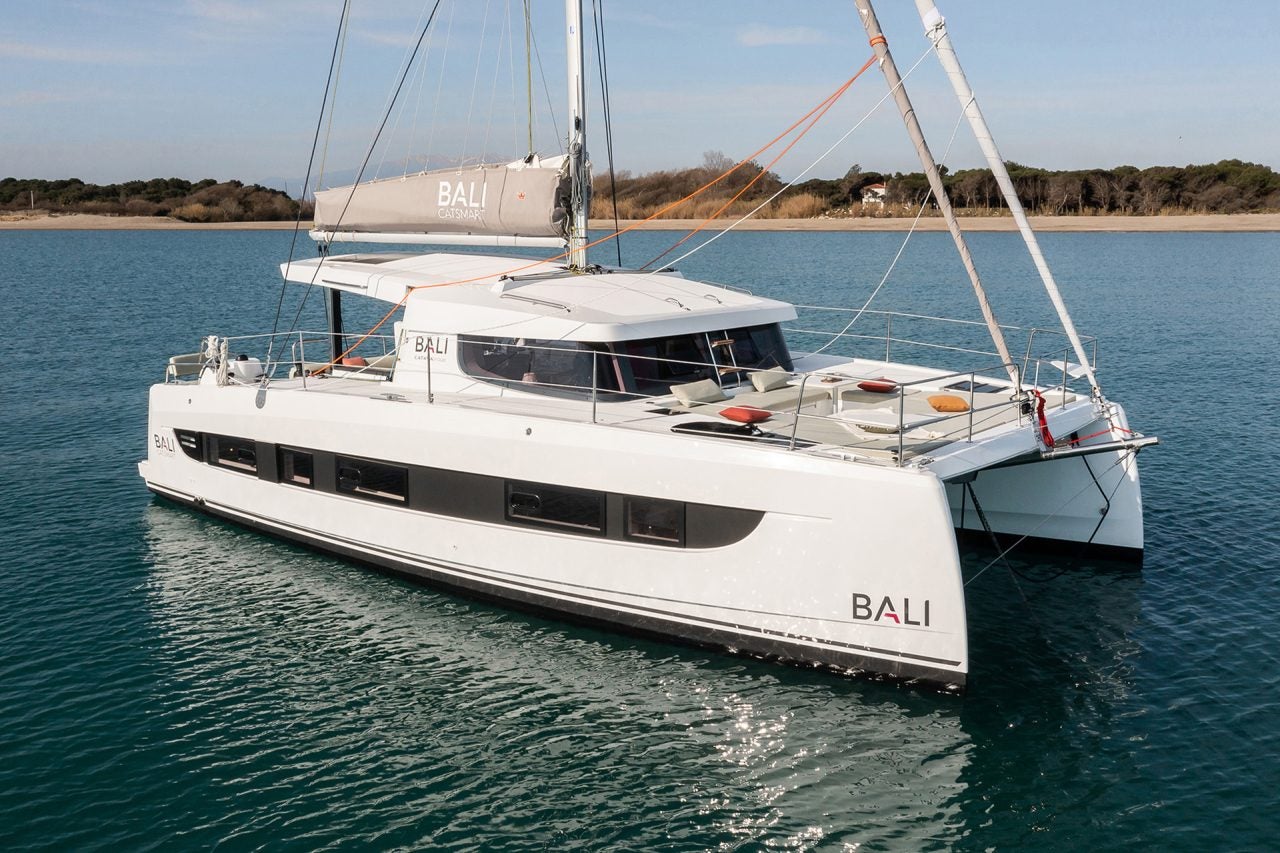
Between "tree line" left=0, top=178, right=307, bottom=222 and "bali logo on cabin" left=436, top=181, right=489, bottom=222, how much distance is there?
102572 mm

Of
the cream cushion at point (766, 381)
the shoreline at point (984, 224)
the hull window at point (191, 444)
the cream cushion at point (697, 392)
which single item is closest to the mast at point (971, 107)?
the cream cushion at point (766, 381)

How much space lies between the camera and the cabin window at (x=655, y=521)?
11.3 metres

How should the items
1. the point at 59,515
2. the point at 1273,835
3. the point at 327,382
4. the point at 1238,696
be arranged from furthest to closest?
the point at 59,515 < the point at 327,382 < the point at 1238,696 < the point at 1273,835

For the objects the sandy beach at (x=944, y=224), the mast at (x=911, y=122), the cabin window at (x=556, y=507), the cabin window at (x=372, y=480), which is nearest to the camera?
the cabin window at (x=556, y=507)

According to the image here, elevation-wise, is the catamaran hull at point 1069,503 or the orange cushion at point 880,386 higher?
the orange cushion at point 880,386

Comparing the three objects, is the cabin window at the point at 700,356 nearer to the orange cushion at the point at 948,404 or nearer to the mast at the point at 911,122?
the orange cushion at the point at 948,404

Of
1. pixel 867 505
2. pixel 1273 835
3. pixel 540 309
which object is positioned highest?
pixel 540 309

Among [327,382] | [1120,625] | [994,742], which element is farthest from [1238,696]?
[327,382]

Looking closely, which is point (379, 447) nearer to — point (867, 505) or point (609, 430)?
point (609, 430)

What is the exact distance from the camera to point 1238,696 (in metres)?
10.8

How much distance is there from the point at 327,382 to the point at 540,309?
3.95m

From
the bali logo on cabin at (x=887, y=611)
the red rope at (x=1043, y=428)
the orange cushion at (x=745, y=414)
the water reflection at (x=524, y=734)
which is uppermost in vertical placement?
the orange cushion at (x=745, y=414)

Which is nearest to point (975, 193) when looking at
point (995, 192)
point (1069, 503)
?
point (995, 192)

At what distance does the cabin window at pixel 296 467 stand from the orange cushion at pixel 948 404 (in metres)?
8.36
